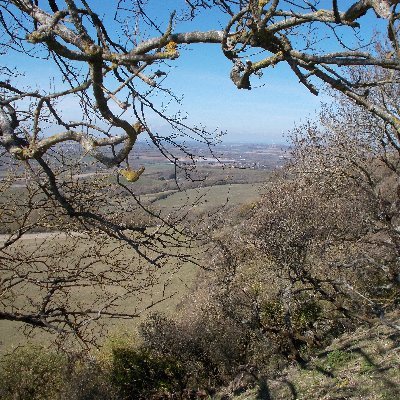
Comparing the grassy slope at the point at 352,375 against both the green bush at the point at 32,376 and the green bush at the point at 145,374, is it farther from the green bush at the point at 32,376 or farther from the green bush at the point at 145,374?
the green bush at the point at 32,376

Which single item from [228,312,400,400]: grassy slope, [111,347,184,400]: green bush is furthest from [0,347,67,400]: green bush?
[228,312,400,400]: grassy slope

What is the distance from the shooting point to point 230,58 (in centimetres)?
250

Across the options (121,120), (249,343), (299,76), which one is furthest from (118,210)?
(249,343)

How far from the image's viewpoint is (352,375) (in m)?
7.36

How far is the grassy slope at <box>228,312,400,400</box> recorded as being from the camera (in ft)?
21.1

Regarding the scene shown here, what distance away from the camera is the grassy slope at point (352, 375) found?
21.1ft

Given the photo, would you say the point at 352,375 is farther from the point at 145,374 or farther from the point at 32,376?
the point at 32,376

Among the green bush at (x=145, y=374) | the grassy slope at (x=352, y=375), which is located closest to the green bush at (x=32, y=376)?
the green bush at (x=145, y=374)

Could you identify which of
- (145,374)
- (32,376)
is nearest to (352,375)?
(145,374)

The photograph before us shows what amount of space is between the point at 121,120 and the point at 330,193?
15.9 m

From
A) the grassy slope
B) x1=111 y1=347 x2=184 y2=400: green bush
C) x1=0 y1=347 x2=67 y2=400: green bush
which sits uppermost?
the grassy slope

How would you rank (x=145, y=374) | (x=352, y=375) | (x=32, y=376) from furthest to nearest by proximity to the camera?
(x=145, y=374) → (x=32, y=376) → (x=352, y=375)

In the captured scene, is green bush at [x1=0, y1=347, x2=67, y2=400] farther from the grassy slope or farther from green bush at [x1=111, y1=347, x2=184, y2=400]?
the grassy slope

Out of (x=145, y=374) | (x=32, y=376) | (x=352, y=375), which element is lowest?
(x=145, y=374)
